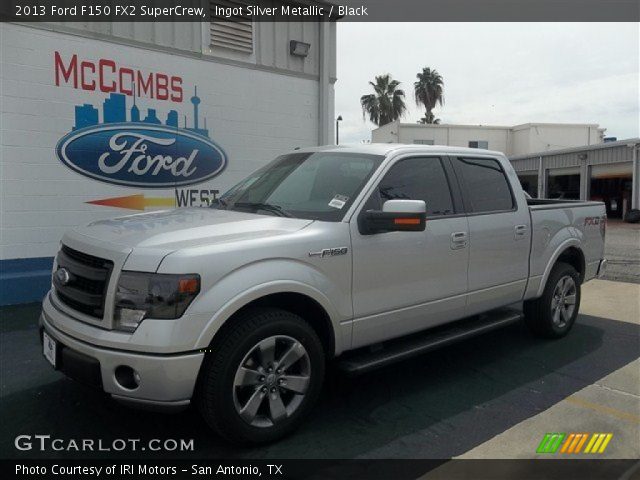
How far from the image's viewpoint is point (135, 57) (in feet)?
24.2

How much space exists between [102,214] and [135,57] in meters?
2.21

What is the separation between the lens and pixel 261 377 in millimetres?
3182

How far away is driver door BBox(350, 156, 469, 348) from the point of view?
3695 mm

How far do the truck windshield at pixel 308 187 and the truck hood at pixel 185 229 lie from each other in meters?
0.19

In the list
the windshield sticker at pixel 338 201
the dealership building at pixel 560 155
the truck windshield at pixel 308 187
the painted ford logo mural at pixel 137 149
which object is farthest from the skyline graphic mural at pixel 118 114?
the dealership building at pixel 560 155

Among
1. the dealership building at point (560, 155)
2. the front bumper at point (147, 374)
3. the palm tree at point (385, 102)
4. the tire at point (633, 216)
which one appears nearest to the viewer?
the front bumper at point (147, 374)

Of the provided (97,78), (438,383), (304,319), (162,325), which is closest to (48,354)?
(162,325)

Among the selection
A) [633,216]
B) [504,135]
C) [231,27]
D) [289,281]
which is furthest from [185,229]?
[504,135]

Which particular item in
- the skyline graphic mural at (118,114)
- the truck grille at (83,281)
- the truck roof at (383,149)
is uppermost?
the skyline graphic mural at (118,114)

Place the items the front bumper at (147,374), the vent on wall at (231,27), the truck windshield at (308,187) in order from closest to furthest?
the front bumper at (147,374), the truck windshield at (308,187), the vent on wall at (231,27)

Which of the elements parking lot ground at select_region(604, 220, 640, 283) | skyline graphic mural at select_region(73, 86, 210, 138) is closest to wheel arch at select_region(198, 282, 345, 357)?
skyline graphic mural at select_region(73, 86, 210, 138)

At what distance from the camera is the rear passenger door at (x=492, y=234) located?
4500mm

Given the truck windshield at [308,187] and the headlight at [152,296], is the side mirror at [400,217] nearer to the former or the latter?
the truck windshield at [308,187]

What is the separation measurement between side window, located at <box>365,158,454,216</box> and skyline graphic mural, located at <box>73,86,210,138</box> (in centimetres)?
→ 468
